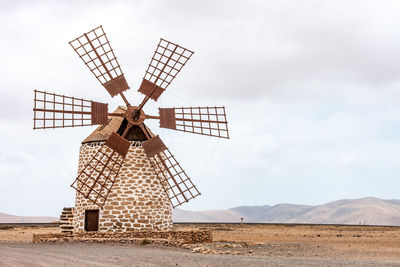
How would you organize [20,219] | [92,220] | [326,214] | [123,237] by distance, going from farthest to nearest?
[326,214] → [20,219] → [92,220] → [123,237]

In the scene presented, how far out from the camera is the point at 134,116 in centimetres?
1838

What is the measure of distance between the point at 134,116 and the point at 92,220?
427cm

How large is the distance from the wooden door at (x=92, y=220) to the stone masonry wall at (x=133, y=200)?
0.62 feet

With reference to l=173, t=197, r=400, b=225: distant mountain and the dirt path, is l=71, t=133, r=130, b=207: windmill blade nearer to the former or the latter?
the dirt path

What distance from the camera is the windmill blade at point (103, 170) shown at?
17.7 metres

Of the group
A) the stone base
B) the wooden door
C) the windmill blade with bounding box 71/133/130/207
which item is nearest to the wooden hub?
the windmill blade with bounding box 71/133/130/207

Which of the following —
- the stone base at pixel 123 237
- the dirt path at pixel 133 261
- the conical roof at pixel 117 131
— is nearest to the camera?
the dirt path at pixel 133 261

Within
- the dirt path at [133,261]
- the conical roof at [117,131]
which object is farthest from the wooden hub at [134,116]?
the dirt path at [133,261]

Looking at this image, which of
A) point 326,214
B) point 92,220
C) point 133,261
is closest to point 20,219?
point 326,214

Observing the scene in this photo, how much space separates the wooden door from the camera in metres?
18.3

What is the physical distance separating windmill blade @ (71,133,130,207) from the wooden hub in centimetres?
87

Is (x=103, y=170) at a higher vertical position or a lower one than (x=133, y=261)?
higher

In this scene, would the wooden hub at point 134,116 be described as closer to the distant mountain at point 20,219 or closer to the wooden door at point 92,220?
the wooden door at point 92,220

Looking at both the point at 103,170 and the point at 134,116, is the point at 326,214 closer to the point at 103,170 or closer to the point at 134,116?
the point at 134,116
